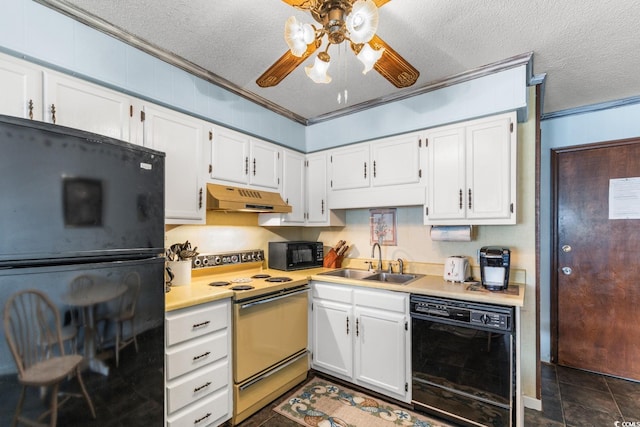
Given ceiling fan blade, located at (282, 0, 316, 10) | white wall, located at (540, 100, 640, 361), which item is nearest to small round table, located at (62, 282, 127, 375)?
ceiling fan blade, located at (282, 0, 316, 10)

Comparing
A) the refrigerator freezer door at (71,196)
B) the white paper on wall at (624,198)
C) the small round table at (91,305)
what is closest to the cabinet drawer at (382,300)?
the refrigerator freezer door at (71,196)

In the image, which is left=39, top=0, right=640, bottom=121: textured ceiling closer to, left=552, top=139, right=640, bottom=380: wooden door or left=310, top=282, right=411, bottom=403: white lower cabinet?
left=552, top=139, right=640, bottom=380: wooden door

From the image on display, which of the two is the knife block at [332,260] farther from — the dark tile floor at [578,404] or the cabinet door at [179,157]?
the cabinet door at [179,157]

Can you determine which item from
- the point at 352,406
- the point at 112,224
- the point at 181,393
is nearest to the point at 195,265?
the point at 181,393

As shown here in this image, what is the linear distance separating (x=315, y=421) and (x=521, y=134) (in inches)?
104

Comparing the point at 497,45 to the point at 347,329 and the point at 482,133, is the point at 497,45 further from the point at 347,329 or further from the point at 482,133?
the point at 347,329

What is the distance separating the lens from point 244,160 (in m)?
2.63

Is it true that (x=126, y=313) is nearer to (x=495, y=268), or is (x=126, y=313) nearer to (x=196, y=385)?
(x=196, y=385)

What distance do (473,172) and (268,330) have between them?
1.98 meters

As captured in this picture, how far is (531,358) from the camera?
2258mm

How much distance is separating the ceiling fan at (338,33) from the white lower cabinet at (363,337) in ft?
5.20

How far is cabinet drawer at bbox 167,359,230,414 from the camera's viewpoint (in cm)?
173

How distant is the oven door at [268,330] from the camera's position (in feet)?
6.80

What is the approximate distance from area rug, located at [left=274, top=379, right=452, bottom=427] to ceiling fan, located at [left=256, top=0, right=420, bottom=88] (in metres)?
2.22
